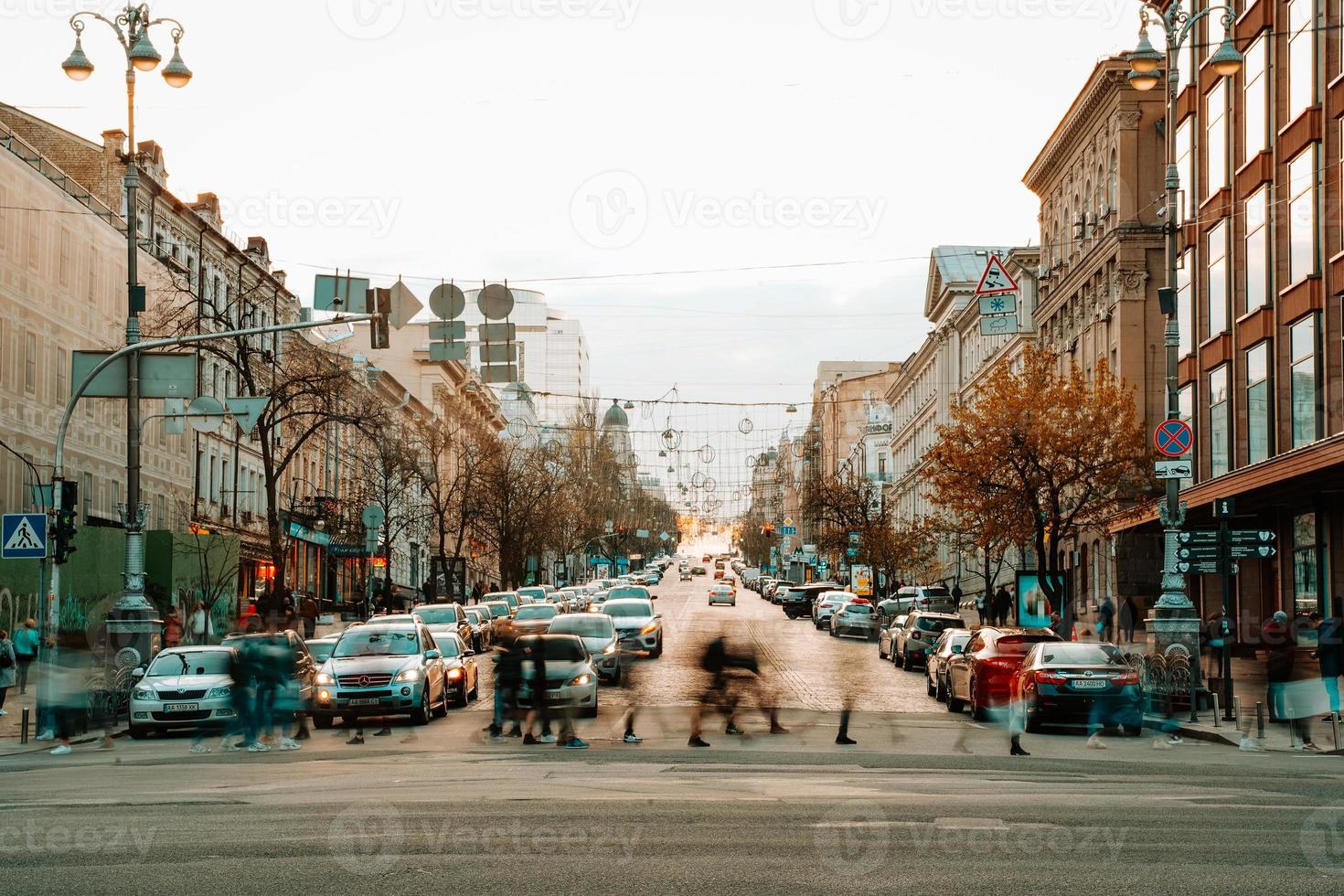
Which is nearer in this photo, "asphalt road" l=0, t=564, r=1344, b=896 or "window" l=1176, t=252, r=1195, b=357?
"asphalt road" l=0, t=564, r=1344, b=896

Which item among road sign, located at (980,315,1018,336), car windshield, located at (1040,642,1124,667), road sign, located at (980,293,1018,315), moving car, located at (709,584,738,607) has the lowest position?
moving car, located at (709,584,738,607)

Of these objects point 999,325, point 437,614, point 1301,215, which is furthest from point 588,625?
point 1301,215

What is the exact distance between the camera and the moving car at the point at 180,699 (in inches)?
940

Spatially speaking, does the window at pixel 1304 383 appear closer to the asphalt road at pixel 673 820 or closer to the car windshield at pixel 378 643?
the asphalt road at pixel 673 820

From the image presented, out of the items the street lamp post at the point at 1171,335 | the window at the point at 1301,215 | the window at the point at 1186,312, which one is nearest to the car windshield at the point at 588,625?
the street lamp post at the point at 1171,335

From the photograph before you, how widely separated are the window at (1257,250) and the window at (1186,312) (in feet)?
15.4

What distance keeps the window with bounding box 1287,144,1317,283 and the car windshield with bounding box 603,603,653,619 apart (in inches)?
738

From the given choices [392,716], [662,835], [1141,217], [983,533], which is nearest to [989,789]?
[662,835]

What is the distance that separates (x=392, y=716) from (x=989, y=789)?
605 inches

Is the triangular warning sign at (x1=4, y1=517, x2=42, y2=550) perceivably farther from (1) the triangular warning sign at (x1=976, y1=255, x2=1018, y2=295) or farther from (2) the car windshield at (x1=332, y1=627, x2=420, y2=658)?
(1) the triangular warning sign at (x1=976, y1=255, x2=1018, y2=295)

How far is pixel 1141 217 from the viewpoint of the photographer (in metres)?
53.5

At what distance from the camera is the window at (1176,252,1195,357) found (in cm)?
4562

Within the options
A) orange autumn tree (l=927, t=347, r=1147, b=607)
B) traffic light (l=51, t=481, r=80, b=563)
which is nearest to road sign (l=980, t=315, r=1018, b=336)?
orange autumn tree (l=927, t=347, r=1147, b=607)

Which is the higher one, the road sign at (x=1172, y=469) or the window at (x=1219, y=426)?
the window at (x=1219, y=426)
